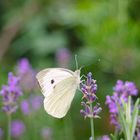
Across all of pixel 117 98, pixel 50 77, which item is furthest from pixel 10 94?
pixel 117 98

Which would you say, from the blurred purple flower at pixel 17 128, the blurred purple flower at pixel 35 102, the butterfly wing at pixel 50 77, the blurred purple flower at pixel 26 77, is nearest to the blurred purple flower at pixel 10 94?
the butterfly wing at pixel 50 77

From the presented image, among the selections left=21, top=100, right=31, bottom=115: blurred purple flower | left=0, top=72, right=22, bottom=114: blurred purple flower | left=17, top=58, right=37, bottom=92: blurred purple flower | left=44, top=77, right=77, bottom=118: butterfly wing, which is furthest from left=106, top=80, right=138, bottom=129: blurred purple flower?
left=21, top=100, right=31, bottom=115: blurred purple flower

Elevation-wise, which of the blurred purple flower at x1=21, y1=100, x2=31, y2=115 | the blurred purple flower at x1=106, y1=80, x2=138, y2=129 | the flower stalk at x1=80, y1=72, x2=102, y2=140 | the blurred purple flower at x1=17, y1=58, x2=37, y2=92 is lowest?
the flower stalk at x1=80, y1=72, x2=102, y2=140

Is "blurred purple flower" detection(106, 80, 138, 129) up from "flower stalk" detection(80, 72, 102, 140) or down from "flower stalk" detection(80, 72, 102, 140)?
up

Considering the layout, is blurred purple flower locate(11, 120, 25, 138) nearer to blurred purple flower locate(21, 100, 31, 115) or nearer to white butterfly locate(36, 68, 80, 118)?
blurred purple flower locate(21, 100, 31, 115)

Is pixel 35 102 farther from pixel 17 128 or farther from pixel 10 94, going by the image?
pixel 10 94

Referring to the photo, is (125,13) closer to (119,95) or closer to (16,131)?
(16,131)
